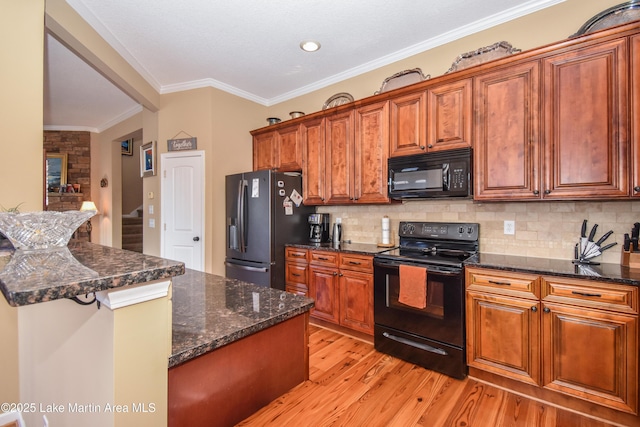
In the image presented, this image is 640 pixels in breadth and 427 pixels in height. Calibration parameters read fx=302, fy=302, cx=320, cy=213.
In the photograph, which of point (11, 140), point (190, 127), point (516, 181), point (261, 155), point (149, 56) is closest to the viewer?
point (11, 140)

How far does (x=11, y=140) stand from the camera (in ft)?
5.05

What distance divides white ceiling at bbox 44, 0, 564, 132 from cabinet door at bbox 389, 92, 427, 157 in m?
0.64

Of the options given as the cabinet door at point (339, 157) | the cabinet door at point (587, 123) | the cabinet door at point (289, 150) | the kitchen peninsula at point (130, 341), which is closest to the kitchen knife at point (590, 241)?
the cabinet door at point (587, 123)

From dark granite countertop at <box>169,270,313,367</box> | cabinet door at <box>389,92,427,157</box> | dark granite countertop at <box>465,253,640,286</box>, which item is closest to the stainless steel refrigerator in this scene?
cabinet door at <box>389,92,427,157</box>

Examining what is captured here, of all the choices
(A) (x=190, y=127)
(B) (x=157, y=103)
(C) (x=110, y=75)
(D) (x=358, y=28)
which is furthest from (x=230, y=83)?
(D) (x=358, y=28)

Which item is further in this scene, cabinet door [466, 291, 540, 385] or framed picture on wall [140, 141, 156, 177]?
framed picture on wall [140, 141, 156, 177]

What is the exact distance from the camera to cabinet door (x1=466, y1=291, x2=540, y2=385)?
1.94m

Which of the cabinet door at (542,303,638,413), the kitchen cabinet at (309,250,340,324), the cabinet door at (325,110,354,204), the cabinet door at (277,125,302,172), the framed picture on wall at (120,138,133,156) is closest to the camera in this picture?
the cabinet door at (542,303,638,413)

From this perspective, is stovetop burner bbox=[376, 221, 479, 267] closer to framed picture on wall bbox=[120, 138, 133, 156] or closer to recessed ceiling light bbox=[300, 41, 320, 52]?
recessed ceiling light bbox=[300, 41, 320, 52]

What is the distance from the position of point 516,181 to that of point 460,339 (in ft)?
3.99

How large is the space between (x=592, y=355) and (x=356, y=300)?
5.38 feet

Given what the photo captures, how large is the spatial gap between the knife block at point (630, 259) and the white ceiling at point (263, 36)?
6.28 feet

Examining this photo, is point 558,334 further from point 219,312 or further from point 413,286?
point 219,312

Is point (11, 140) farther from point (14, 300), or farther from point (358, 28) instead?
point (358, 28)
